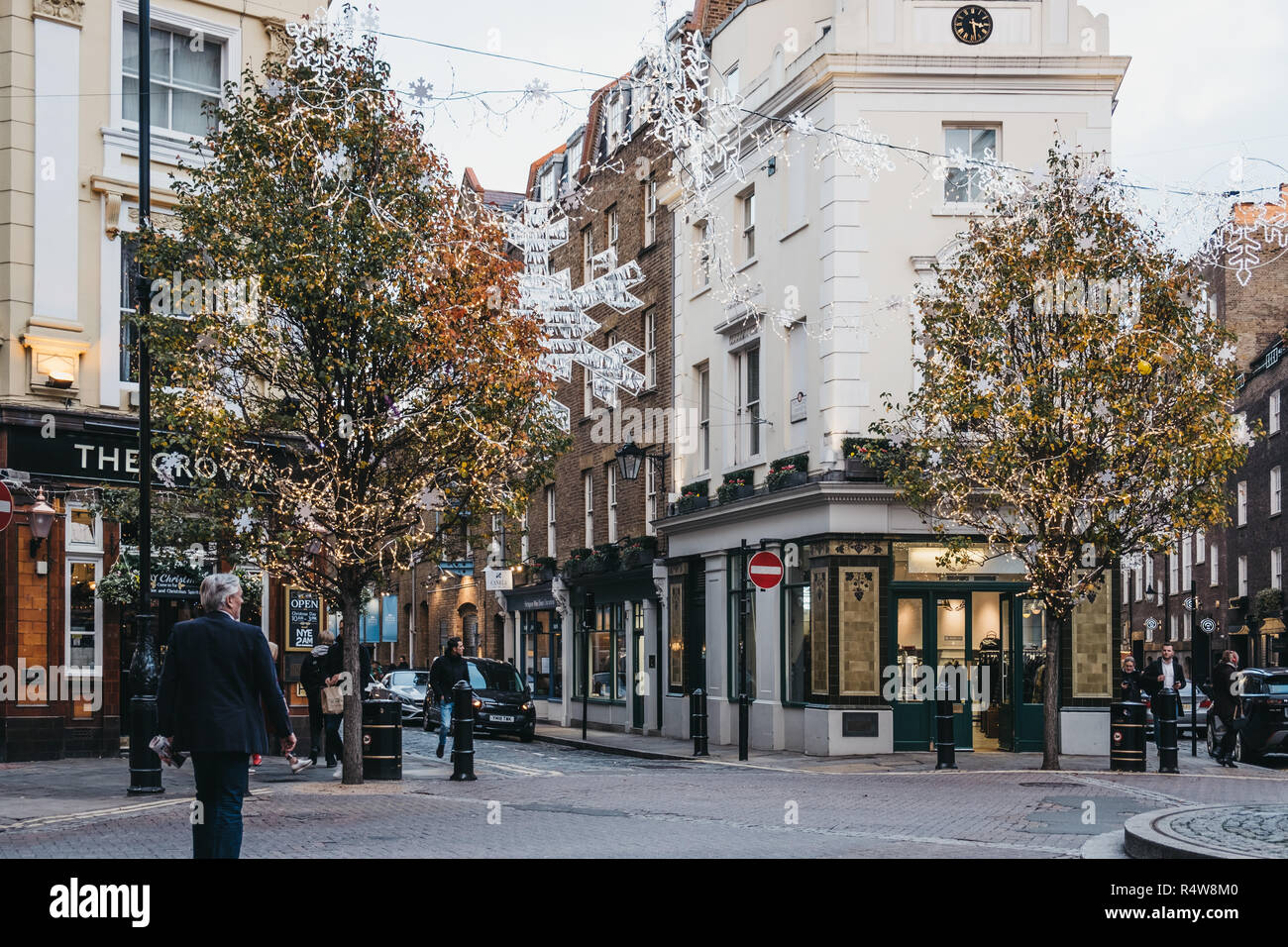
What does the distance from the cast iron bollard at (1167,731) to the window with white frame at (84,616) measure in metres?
14.6

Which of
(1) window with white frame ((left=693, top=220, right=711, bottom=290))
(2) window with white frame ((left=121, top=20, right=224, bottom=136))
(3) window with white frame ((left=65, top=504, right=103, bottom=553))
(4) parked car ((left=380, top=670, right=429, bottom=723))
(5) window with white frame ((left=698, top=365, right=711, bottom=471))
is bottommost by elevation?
(4) parked car ((left=380, top=670, right=429, bottom=723))

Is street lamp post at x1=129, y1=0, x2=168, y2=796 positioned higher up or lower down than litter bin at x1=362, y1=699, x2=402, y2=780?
higher up

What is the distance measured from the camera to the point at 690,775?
20078 millimetres

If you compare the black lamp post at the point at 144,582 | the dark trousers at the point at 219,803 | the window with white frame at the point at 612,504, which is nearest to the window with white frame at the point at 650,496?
the window with white frame at the point at 612,504

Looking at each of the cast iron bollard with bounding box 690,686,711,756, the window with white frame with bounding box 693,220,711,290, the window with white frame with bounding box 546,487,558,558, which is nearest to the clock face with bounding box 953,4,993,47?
the window with white frame with bounding box 693,220,711,290

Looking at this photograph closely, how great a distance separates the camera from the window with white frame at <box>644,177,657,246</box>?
1304 inches

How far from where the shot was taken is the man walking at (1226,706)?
73.8 feet

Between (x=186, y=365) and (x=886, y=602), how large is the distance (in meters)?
12.3

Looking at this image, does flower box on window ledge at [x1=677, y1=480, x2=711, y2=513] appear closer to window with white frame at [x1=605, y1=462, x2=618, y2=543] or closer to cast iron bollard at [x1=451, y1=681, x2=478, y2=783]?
window with white frame at [x1=605, y1=462, x2=618, y2=543]

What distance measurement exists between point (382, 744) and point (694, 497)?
1324cm

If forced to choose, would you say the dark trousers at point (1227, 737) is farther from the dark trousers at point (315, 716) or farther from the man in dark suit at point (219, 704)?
the man in dark suit at point (219, 704)

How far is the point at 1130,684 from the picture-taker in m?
22.7

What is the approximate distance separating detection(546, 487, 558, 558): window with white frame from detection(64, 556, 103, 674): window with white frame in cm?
1799
